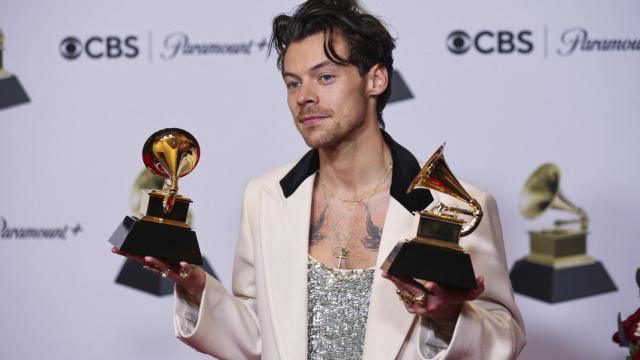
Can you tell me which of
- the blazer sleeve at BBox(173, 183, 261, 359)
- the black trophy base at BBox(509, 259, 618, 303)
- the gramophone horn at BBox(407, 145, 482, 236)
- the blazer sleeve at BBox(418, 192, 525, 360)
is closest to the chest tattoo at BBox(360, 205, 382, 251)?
the blazer sleeve at BBox(418, 192, 525, 360)

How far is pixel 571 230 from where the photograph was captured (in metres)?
3.45

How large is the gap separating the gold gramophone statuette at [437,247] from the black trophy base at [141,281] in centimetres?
178

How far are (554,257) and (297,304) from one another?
1.37m

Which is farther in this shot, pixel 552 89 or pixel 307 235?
pixel 552 89

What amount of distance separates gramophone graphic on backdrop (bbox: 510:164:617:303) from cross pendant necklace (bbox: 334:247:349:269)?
113 cm

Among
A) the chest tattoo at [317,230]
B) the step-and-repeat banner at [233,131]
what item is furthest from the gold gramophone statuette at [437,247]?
the step-and-repeat banner at [233,131]

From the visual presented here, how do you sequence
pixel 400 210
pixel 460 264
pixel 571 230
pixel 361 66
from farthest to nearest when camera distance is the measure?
pixel 571 230
pixel 361 66
pixel 400 210
pixel 460 264

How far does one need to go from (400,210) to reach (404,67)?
3.80 feet

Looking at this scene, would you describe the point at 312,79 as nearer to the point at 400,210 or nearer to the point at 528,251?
the point at 400,210

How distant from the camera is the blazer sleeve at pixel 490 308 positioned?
7.14 feet

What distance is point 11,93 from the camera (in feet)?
12.2

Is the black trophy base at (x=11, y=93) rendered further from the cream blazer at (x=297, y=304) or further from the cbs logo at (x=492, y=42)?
the cbs logo at (x=492, y=42)

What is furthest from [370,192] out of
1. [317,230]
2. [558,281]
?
[558,281]

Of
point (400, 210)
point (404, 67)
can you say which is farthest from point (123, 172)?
point (400, 210)
